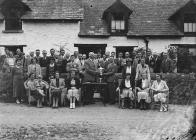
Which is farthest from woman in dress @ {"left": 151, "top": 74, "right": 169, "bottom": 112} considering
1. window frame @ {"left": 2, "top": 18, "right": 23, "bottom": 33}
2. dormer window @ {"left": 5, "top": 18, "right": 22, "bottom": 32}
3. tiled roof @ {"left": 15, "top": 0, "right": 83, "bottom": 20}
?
dormer window @ {"left": 5, "top": 18, "right": 22, "bottom": 32}

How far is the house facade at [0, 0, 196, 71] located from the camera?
90.6 ft

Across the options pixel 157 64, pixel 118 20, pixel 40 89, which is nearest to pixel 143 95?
pixel 157 64

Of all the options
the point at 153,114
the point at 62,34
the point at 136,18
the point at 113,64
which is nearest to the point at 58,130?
the point at 153,114

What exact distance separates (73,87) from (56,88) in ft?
1.96

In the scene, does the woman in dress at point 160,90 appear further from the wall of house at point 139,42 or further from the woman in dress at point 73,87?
the wall of house at point 139,42

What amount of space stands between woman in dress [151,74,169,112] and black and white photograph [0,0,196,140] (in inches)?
1.4

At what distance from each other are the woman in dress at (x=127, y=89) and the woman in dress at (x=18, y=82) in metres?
3.68

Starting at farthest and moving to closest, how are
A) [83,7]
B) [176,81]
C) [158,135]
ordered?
[83,7]
[176,81]
[158,135]

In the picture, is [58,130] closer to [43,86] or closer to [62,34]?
[43,86]

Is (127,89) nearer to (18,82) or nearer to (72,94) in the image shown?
(72,94)

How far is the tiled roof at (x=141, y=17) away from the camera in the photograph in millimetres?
28109

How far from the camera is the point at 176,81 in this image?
706 inches

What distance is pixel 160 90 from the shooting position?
16734 mm

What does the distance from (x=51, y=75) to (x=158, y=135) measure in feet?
21.2
